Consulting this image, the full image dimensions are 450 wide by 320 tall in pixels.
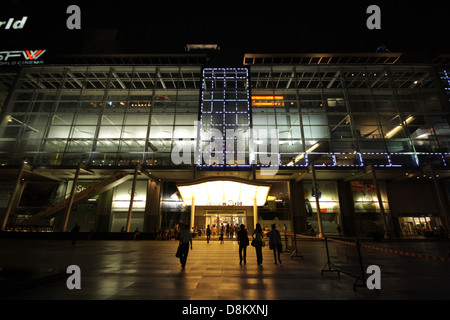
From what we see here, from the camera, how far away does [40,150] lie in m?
24.7

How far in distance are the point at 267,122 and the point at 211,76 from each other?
1074 cm

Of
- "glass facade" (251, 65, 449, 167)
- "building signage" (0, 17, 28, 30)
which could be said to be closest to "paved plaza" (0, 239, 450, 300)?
"glass facade" (251, 65, 449, 167)

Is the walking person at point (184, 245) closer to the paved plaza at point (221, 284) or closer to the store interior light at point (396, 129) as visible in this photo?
the paved plaza at point (221, 284)

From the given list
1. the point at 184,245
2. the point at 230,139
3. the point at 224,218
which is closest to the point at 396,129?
the point at 230,139

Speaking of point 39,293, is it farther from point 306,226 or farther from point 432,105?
point 432,105

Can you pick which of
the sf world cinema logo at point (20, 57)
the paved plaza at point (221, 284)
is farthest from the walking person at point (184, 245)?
the sf world cinema logo at point (20, 57)

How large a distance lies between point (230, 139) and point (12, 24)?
35.4 meters

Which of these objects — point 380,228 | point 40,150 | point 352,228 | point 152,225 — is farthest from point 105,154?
point 380,228

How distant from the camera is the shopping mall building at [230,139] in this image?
24.4m

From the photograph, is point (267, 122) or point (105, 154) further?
point (267, 122)

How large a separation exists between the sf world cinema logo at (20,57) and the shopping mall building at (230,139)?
0.44m

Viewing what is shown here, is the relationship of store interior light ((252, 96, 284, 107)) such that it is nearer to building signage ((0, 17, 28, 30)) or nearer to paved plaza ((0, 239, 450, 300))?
paved plaza ((0, 239, 450, 300))

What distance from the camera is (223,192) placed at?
66.6 feet

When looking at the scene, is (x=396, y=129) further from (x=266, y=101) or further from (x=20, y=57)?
(x=20, y=57)
